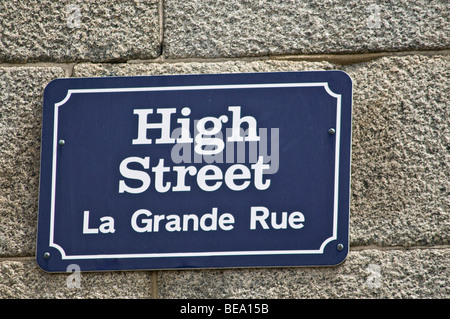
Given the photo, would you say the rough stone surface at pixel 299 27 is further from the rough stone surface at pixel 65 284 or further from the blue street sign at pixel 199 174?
the rough stone surface at pixel 65 284

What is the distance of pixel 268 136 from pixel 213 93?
9.2 inches

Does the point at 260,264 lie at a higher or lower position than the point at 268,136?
lower

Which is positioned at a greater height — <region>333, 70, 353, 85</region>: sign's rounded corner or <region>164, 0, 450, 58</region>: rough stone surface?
<region>164, 0, 450, 58</region>: rough stone surface

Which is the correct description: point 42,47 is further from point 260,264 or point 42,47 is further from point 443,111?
point 443,111

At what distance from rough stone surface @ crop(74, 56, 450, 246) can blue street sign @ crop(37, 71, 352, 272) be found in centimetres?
6

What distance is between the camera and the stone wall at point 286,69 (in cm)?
250

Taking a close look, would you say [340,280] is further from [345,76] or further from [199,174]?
[345,76]

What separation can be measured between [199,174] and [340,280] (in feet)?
1.82

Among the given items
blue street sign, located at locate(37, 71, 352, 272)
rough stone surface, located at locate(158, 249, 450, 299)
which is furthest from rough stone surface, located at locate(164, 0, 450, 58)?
rough stone surface, located at locate(158, 249, 450, 299)

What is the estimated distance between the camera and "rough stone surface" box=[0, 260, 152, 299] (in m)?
2.56

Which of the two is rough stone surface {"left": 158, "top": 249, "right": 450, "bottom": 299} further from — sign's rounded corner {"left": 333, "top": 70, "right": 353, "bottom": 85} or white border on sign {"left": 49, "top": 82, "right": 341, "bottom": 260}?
sign's rounded corner {"left": 333, "top": 70, "right": 353, "bottom": 85}

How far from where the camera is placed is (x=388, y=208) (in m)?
2.52

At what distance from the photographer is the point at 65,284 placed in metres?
2.58
